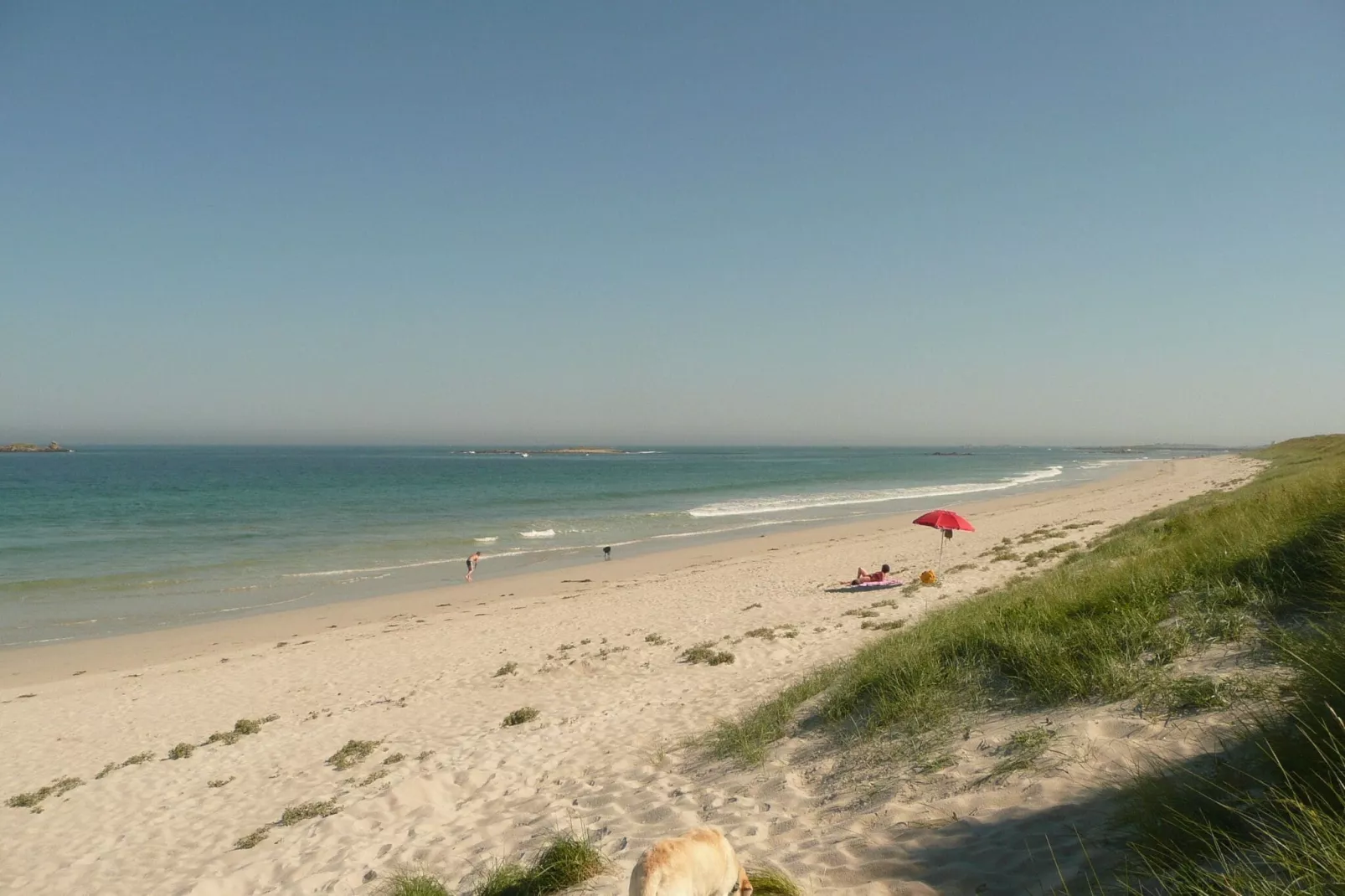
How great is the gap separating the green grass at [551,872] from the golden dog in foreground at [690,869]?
1352 mm

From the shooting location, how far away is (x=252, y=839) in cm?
649

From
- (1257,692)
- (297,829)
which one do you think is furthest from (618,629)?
(1257,692)

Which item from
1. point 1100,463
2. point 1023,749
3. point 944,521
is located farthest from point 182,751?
point 1100,463

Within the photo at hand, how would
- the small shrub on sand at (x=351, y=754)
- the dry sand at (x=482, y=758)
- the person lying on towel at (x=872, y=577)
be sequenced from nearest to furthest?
the dry sand at (x=482, y=758), the small shrub on sand at (x=351, y=754), the person lying on towel at (x=872, y=577)

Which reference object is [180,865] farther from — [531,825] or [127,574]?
[127,574]

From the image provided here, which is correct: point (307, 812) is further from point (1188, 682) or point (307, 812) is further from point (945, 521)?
point (945, 521)

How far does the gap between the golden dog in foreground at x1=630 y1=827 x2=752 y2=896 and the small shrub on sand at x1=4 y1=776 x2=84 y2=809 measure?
9190 mm

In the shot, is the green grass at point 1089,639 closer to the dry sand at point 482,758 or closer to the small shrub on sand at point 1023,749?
A: the dry sand at point 482,758

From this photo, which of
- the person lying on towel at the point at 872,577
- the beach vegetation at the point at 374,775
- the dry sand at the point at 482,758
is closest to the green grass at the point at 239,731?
the dry sand at the point at 482,758

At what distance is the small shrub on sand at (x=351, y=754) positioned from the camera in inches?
320

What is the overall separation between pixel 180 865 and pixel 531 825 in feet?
11.6

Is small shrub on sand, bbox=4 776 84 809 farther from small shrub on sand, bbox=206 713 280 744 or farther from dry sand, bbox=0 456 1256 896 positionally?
small shrub on sand, bbox=206 713 280 744

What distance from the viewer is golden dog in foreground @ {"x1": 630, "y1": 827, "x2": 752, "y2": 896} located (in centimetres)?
Answer: 321

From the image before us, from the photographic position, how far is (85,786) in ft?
27.8
